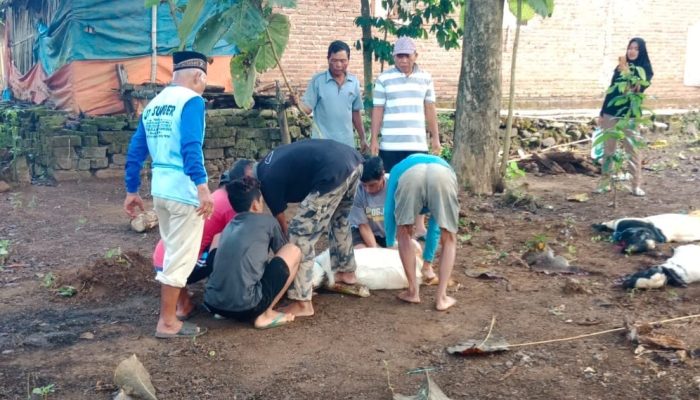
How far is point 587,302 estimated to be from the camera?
16.0 ft

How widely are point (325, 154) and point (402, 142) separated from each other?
6.04 feet

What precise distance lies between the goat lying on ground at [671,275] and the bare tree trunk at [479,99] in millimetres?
3186

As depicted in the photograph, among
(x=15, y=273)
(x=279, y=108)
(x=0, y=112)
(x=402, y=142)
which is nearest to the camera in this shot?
(x=15, y=273)

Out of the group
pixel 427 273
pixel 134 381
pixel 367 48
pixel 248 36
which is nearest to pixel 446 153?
pixel 367 48

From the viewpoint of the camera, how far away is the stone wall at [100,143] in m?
10.1

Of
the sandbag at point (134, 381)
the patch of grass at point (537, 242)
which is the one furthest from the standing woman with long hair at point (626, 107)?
the sandbag at point (134, 381)

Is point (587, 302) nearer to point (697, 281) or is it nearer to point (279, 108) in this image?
point (697, 281)

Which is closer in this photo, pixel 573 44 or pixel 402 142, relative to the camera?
pixel 402 142

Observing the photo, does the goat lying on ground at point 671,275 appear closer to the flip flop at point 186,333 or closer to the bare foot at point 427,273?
the bare foot at point 427,273

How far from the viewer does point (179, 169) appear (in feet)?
13.8

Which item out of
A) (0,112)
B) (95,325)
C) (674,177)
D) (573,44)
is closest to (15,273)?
(95,325)

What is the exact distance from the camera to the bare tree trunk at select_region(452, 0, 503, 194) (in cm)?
792

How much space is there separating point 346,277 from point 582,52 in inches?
465

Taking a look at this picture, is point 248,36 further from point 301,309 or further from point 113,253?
point 301,309
